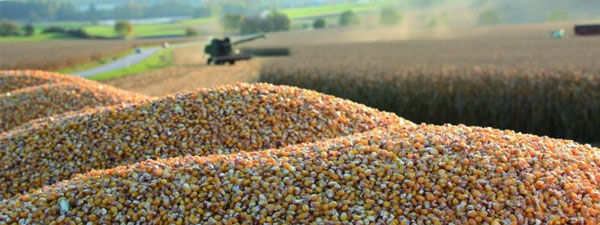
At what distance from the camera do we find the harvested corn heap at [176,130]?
5168mm

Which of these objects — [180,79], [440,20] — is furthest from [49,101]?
[440,20]

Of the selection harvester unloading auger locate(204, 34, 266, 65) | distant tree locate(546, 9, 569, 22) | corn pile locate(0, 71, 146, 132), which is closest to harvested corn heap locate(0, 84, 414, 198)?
corn pile locate(0, 71, 146, 132)

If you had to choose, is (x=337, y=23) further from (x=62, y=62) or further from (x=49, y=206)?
(x=49, y=206)

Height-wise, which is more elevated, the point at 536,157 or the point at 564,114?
the point at 536,157

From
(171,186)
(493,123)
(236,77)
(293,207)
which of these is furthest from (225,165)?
(236,77)

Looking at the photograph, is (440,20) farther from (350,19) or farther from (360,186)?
(360,186)

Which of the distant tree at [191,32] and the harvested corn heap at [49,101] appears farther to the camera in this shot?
the distant tree at [191,32]

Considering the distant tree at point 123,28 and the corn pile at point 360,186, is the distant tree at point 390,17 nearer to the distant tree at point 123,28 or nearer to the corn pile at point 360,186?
the distant tree at point 123,28

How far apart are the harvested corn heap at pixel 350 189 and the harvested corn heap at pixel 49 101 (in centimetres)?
410

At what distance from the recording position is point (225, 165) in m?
3.88

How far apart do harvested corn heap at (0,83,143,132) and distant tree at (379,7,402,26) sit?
59.9 m

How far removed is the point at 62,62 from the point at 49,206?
2522cm

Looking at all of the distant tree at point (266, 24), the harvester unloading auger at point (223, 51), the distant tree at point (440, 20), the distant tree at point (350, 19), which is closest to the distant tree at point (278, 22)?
the distant tree at point (266, 24)

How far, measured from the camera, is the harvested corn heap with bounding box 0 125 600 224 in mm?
3326
